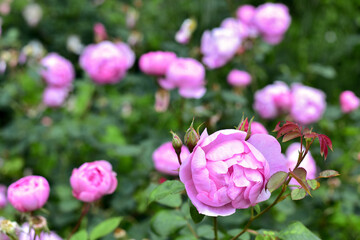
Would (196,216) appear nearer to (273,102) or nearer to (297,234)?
(297,234)

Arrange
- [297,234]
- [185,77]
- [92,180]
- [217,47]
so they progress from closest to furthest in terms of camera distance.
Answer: [297,234] < [92,180] < [185,77] < [217,47]

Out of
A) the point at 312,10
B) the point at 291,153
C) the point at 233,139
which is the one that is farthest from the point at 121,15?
the point at 233,139

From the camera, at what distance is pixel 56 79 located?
1632 mm

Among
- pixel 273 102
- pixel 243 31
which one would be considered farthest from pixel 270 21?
pixel 273 102

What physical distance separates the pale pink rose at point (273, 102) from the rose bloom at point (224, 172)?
0.91 m

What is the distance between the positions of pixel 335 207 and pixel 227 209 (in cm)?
103

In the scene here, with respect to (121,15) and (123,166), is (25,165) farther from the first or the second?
(121,15)

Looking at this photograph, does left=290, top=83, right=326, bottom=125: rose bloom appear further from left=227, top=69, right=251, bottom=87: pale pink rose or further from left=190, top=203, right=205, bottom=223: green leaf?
left=190, top=203, right=205, bottom=223: green leaf

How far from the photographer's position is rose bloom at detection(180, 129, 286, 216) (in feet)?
1.68

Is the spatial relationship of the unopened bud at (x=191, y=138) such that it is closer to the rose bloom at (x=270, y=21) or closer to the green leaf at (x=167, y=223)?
the green leaf at (x=167, y=223)

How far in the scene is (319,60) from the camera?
2.53 metres

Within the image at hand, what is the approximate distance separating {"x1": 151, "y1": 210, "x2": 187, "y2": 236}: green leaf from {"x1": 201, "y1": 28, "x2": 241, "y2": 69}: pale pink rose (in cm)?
72

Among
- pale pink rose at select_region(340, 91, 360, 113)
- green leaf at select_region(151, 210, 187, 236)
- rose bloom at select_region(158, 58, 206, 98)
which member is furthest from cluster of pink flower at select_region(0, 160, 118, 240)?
pale pink rose at select_region(340, 91, 360, 113)

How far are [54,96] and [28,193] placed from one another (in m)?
1.01
